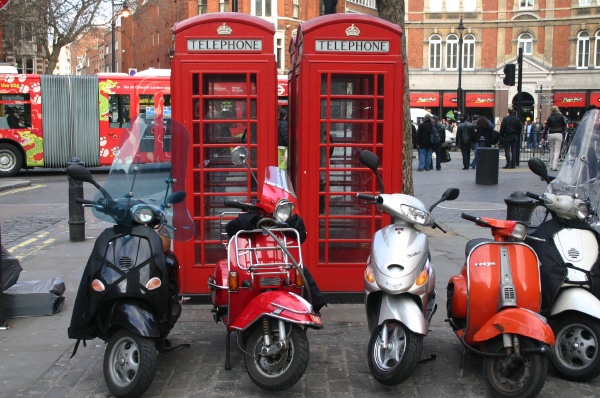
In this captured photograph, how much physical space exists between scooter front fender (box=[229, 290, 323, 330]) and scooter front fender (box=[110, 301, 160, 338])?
53 centimetres

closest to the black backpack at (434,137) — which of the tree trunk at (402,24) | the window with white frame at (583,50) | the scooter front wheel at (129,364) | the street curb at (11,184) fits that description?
the tree trunk at (402,24)

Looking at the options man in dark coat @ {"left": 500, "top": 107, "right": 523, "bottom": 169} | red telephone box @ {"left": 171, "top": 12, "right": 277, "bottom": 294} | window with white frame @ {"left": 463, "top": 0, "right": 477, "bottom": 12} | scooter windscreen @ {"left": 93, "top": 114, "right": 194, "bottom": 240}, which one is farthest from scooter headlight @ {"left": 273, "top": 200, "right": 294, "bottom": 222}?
window with white frame @ {"left": 463, "top": 0, "right": 477, "bottom": 12}

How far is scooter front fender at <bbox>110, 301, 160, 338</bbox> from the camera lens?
4.32m

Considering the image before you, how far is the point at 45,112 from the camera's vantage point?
2073cm

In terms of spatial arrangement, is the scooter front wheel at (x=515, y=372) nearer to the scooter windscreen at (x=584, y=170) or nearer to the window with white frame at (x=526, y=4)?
the scooter windscreen at (x=584, y=170)

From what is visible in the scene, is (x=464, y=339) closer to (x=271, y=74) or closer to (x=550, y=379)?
(x=550, y=379)

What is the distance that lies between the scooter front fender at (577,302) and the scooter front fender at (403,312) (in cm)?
103

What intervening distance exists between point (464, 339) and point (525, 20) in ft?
166

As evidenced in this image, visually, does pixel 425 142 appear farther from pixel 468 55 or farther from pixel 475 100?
pixel 468 55

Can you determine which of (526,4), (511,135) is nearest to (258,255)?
(511,135)

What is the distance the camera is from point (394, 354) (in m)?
4.43

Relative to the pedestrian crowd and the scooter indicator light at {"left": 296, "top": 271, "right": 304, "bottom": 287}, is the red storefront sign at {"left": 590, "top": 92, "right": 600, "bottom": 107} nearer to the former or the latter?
the pedestrian crowd

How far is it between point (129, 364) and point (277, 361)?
93cm

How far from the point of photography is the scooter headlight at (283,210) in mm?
4680
